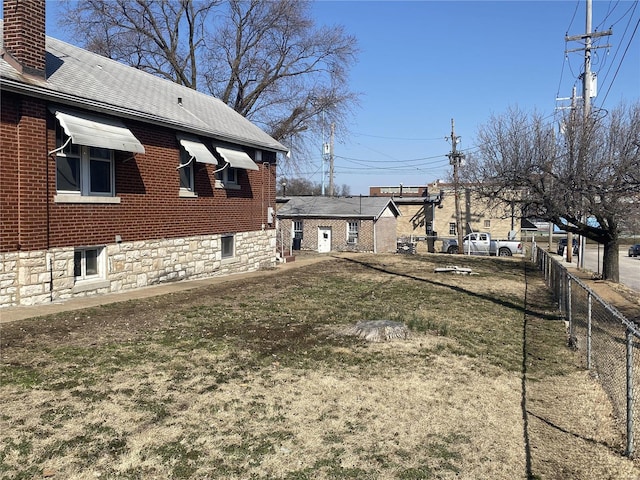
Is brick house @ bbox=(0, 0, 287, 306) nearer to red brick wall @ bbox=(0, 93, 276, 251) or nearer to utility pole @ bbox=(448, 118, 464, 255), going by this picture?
red brick wall @ bbox=(0, 93, 276, 251)

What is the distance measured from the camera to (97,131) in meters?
10.9

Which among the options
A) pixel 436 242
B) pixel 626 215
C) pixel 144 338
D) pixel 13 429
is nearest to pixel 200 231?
pixel 144 338

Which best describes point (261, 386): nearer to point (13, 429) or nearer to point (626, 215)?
point (13, 429)

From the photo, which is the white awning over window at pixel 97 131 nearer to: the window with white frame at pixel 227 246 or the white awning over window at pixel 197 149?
the white awning over window at pixel 197 149

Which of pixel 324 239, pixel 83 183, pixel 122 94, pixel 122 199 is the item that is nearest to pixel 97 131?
pixel 83 183

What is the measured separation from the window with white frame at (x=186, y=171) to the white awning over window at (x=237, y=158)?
1.27 m

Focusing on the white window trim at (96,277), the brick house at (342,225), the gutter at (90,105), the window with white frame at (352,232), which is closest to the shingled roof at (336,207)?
the brick house at (342,225)

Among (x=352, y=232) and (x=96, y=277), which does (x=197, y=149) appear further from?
(x=352, y=232)

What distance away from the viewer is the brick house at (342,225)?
34844 millimetres

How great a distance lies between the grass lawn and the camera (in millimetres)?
4180

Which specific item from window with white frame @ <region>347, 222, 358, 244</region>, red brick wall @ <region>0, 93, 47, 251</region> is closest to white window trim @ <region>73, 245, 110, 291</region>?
red brick wall @ <region>0, 93, 47, 251</region>

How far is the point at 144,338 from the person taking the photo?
7.92 metres

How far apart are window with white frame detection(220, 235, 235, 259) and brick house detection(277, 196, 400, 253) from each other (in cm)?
1632

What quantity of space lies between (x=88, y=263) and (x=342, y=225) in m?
24.7
